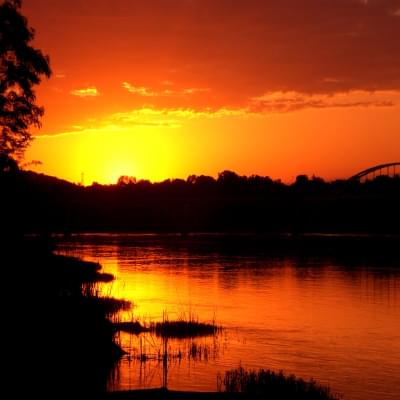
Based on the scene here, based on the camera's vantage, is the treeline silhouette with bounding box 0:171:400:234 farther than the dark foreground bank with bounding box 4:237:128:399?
Yes

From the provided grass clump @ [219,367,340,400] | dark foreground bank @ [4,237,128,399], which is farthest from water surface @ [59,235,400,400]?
grass clump @ [219,367,340,400]

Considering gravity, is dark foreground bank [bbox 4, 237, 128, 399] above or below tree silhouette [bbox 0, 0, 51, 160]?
below

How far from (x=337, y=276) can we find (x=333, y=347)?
3105 centimetres

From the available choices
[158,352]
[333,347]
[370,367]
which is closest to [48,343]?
[158,352]

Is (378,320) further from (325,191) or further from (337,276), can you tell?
(325,191)

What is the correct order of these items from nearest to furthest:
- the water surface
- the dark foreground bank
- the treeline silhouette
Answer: the dark foreground bank, the water surface, the treeline silhouette

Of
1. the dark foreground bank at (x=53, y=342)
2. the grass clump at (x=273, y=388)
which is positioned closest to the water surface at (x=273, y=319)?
the dark foreground bank at (x=53, y=342)

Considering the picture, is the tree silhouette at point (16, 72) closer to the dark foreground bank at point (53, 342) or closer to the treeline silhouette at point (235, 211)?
the dark foreground bank at point (53, 342)

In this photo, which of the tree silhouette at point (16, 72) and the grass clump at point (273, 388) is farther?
the tree silhouette at point (16, 72)

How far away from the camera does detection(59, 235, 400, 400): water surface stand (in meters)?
20.5

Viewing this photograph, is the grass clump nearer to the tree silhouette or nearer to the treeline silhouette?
the tree silhouette

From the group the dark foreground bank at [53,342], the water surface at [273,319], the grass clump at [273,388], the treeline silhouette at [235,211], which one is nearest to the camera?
the dark foreground bank at [53,342]

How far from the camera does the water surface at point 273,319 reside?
20453 millimetres

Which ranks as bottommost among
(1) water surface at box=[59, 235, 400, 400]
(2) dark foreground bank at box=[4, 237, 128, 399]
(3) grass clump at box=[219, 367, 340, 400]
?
(1) water surface at box=[59, 235, 400, 400]
